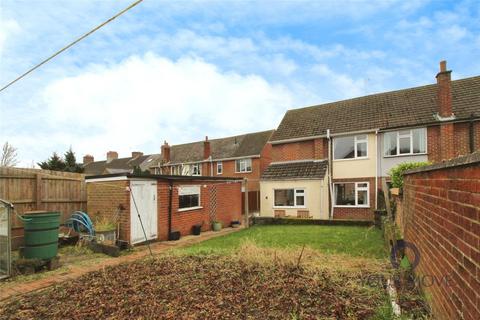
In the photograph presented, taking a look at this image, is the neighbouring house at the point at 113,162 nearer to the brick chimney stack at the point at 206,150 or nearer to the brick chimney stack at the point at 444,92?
A: the brick chimney stack at the point at 206,150

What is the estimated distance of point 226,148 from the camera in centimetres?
3008

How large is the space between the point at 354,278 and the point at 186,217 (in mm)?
8105

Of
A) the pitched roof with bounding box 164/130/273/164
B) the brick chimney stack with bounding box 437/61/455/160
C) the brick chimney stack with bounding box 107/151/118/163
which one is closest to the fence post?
the brick chimney stack with bounding box 437/61/455/160

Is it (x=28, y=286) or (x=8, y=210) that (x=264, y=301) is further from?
(x=8, y=210)

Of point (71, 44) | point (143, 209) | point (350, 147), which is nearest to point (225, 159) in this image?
point (350, 147)

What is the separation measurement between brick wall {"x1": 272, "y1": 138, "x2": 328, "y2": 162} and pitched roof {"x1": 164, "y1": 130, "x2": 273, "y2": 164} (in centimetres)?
693

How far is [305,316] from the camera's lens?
347 centimetres

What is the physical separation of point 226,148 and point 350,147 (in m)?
15.9

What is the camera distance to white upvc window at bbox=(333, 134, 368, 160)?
53.2 feet

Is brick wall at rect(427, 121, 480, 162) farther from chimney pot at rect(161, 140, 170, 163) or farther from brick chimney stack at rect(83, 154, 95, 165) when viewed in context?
brick chimney stack at rect(83, 154, 95, 165)

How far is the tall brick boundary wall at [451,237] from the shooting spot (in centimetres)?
180

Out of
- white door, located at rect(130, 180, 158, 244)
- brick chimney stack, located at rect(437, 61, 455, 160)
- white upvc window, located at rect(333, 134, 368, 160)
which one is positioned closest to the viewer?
white door, located at rect(130, 180, 158, 244)

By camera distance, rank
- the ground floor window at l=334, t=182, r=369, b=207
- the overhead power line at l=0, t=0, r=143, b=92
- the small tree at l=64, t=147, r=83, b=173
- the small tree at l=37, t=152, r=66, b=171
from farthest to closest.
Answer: the small tree at l=64, t=147, r=83, b=173 < the small tree at l=37, t=152, r=66, b=171 < the ground floor window at l=334, t=182, r=369, b=207 < the overhead power line at l=0, t=0, r=143, b=92

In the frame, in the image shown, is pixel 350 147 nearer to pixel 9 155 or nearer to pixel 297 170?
pixel 297 170
